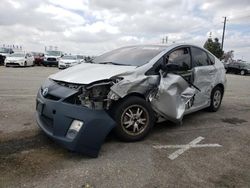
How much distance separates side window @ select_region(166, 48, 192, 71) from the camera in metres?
5.12

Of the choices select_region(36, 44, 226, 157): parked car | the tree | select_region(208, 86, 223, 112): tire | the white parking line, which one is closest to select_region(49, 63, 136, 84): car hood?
select_region(36, 44, 226, 157): parked car

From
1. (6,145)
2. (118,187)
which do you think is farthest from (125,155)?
(6,145)

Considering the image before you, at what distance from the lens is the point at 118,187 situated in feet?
10.2

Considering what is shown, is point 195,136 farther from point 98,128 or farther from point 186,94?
point 98,128

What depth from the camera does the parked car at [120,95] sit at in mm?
3801

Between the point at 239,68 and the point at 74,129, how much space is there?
3122 centimetres

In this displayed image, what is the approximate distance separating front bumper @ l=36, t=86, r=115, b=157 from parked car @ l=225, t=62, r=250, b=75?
100ft

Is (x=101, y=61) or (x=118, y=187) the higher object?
(x=101, y=61)

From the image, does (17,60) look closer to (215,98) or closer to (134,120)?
(215,98)

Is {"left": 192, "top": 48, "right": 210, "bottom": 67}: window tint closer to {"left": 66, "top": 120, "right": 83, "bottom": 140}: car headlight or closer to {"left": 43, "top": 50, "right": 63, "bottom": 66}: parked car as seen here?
{"left": 66, "top": 120, "right": 83, "bottom": 140}: car headlight

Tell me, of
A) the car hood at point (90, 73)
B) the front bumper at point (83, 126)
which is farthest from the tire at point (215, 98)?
the front bumper at point (83, 126)

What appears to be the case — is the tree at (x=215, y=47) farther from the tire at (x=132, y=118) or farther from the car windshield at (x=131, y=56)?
the tire at (x=132, y=118)

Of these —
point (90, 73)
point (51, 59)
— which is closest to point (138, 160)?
point (90, 73)

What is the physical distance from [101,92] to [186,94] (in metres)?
1.87
